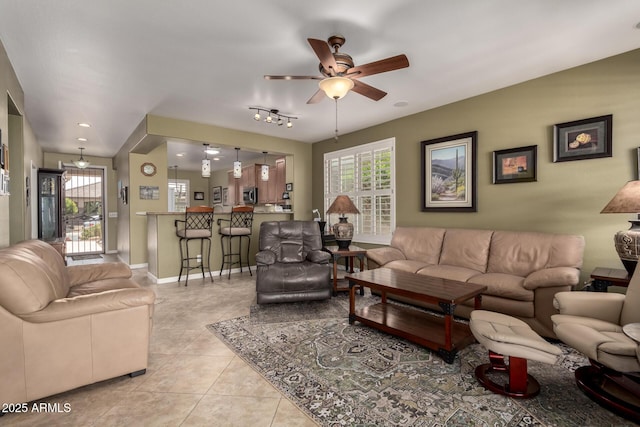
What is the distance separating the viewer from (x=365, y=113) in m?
4.62

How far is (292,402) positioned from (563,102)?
3.82 m

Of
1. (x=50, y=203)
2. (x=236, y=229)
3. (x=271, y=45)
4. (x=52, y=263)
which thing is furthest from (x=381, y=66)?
(x=50, y=203)

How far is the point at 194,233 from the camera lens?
4.72 m

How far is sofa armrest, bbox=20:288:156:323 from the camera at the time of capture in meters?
1.78

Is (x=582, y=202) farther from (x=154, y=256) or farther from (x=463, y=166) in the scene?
(x=154, y=256)

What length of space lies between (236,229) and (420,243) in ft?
9.46

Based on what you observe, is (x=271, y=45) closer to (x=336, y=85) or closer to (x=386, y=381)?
(x=336, y=85)

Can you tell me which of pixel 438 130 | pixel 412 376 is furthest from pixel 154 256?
pixel 438 130

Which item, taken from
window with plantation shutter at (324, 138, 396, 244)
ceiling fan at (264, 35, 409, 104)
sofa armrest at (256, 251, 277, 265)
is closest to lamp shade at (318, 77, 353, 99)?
ceiling fan at (264, 35, 409, 104)

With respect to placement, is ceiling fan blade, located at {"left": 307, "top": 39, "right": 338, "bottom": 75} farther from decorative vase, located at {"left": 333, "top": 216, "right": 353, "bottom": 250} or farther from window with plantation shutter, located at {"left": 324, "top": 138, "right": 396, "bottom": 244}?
window with plantation shutter, located at {"left": 324, "top": 138, "right": 396, "bottom": 244}

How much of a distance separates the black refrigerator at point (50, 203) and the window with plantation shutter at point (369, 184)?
5.27m

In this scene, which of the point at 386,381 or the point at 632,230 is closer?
the point at 386,381

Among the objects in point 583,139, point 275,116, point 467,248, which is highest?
point 275,116

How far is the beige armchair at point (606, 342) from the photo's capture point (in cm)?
167
